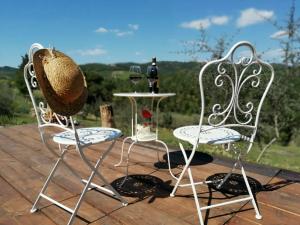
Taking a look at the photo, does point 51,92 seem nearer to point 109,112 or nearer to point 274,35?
point 109,112

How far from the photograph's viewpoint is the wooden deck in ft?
6.30

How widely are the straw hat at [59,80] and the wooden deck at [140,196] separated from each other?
78 cm

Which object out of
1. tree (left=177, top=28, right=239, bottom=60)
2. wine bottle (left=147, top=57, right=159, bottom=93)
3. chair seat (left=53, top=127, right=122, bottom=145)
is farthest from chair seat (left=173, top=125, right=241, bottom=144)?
tree (left=177, top=28, right=239, bottom=60)

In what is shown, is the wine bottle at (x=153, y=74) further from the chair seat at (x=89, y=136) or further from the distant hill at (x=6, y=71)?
the distant hill at (x=6, y=71)

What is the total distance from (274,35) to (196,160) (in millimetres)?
5033

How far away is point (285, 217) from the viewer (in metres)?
1.90

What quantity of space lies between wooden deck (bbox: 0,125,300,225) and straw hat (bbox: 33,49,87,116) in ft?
2.56

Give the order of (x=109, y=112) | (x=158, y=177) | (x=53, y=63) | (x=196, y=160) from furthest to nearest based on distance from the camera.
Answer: (x=109, y=112), (x=196, y=160), (x=158, y=177), (x=53, y=63)

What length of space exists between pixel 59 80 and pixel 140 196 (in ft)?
3.69

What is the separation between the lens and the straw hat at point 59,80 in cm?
160

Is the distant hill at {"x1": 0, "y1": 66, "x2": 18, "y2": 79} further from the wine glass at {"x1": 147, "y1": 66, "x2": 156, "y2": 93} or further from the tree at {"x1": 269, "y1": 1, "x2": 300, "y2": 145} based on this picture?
the wine glass at {"x1": 147, "y1": 66, "x2": 156, "y2": 93}

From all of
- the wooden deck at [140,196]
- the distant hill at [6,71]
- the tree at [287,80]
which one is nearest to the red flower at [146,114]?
the wooden deck at [140,196]

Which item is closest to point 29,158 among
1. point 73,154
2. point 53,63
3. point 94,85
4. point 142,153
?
point 73,154

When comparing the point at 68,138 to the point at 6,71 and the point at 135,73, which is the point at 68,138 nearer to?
the point at 135,73
